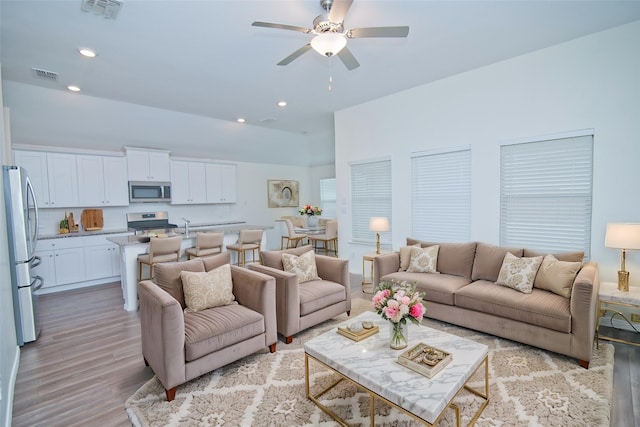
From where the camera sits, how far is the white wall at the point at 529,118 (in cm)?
309

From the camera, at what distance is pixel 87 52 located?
10.8 feet

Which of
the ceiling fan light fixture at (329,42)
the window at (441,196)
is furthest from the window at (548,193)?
the ceiling fan light fixture at (329,42)

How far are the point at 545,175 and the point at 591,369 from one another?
2118mm

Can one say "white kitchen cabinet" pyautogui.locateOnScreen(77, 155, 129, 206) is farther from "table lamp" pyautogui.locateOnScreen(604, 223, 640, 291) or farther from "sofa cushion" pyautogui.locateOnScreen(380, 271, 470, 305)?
"table lamp" pyautogui.locateOnScreen(604, 223, 640, 291)

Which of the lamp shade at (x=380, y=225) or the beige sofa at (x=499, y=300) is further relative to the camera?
the lamp shade at (x=380, y=225)

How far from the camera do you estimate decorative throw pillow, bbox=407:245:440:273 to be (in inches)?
151

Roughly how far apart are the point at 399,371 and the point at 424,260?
7.38 feet

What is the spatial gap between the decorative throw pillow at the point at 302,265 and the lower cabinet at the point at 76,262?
12.7 ft

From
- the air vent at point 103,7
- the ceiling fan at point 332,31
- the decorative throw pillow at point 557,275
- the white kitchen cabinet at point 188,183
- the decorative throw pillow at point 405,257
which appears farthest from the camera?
the white kitchen cabinet at point 188,183

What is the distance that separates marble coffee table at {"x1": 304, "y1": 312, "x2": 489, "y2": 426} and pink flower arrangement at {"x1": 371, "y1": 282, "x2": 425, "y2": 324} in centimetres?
27

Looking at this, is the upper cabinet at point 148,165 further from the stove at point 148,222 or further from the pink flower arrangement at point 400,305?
the pink flower arrangement at point 400,305

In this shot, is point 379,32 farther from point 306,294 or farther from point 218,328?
point 218,328

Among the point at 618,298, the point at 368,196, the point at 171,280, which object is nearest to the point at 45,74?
the point at 171,280

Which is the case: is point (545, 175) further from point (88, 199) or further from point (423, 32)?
point (88, 199)
